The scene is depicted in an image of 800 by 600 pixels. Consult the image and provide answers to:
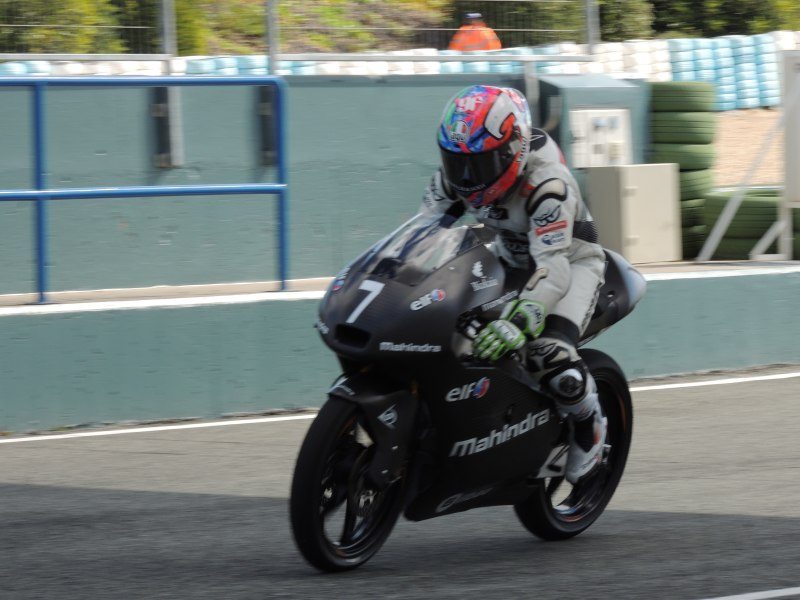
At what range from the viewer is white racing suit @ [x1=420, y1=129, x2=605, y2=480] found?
17.6ft

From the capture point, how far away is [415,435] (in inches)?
205

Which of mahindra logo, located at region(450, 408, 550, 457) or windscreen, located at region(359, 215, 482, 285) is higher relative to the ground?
windscreen, located at region(359, 215, 482, 285)

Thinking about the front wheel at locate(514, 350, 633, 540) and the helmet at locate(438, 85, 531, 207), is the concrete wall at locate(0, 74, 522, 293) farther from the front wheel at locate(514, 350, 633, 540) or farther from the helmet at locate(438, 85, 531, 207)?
the helmet at locate(438, 85, 531, 207)

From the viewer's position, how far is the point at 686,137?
555 inches

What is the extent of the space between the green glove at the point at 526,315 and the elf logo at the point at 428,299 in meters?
0.27

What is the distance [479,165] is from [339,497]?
1.30 meters

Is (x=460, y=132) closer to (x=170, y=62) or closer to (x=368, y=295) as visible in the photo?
(x=368, y=295)

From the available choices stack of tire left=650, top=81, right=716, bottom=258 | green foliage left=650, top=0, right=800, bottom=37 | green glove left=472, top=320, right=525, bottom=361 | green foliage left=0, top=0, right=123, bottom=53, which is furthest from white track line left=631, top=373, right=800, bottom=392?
green foliage left=650, top=0, right=800, bottom=37

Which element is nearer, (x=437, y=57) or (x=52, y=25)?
(x=52, y=25)

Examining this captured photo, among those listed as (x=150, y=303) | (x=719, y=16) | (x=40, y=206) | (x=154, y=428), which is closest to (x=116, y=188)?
(x=40, y=206)

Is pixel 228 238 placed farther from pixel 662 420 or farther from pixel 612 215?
pixel 612 215

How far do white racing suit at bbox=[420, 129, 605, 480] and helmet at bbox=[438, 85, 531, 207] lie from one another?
0.13 m

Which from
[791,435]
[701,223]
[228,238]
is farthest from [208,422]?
[701,223]

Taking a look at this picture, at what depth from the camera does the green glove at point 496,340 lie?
508cm
